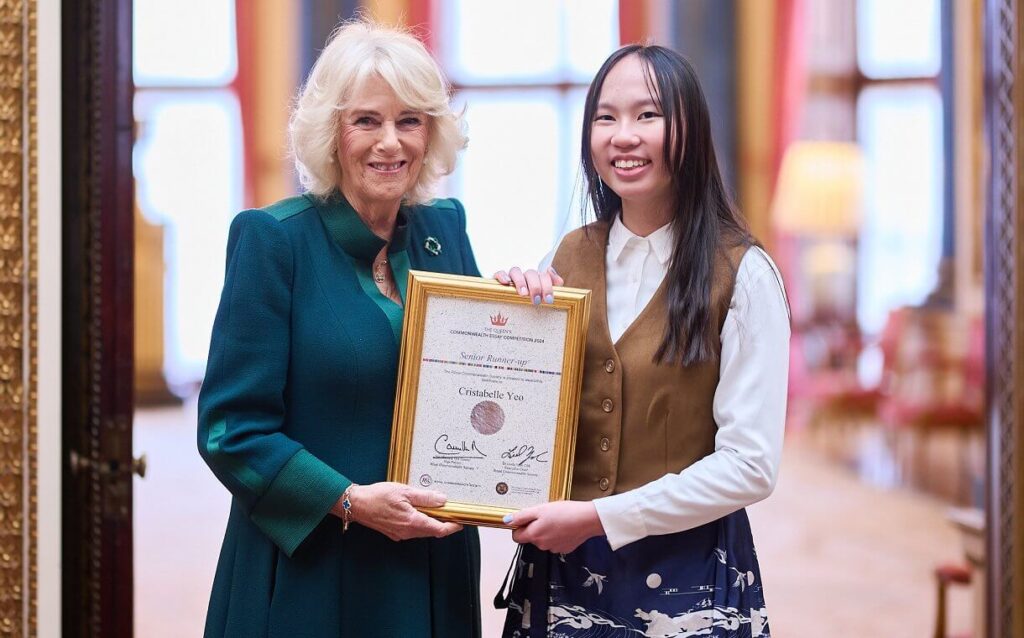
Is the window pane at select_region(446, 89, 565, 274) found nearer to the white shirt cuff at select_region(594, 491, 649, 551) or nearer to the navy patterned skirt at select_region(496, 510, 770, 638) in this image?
the navy patterned skirt at select_region(496, 510, 770, 638)

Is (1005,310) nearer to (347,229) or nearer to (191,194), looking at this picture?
(347,229)

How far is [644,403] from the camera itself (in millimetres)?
1883

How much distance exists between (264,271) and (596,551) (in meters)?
0.75

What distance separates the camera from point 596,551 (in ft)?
6.43

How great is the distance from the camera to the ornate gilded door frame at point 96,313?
2.43 metres

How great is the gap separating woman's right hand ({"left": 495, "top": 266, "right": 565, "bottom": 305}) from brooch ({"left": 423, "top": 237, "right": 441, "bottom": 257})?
0.95ft

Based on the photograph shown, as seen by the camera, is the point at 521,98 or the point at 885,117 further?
the point at 521,98

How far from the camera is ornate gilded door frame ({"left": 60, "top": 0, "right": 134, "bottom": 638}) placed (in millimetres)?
2430

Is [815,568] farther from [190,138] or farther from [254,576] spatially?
[190,138]

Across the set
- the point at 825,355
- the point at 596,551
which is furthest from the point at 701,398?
the point at 825,355

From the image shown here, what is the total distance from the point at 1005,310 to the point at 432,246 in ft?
4.38

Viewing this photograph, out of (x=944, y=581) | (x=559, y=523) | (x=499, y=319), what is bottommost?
(x=944, y=581)
